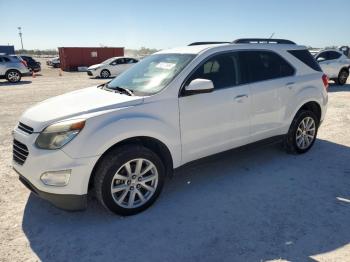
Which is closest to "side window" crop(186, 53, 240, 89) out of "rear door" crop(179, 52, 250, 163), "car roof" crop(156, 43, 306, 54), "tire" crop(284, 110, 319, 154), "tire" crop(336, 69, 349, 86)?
"rear door" crop(179, 52, 250, 163)

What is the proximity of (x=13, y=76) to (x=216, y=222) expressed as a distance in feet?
62.2

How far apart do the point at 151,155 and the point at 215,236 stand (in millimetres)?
1086

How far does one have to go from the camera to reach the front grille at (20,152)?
3355mm

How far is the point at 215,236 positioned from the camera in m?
3.23

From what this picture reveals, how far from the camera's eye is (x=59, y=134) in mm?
3215

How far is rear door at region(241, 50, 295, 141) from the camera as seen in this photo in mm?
4531

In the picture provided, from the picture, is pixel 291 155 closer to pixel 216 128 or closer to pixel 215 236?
pixel 216 128

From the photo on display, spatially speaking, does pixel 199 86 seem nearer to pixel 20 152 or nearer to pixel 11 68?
pixel 20 152

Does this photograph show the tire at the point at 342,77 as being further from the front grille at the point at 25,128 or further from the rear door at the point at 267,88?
the front grille at the point at 25,128

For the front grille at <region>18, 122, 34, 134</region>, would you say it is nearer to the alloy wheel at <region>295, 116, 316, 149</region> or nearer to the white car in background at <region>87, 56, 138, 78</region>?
the alloy wheel at <region>295, 116, 316, 149</region>

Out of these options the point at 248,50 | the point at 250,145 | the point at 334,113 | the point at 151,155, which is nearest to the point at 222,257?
the point at 151,155

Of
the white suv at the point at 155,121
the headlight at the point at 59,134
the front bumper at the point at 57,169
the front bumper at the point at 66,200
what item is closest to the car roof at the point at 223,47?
the white suv at the point at 155,121

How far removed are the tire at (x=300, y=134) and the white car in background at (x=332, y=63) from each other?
1011 cm

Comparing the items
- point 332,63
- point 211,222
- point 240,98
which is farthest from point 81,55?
point 211,222
